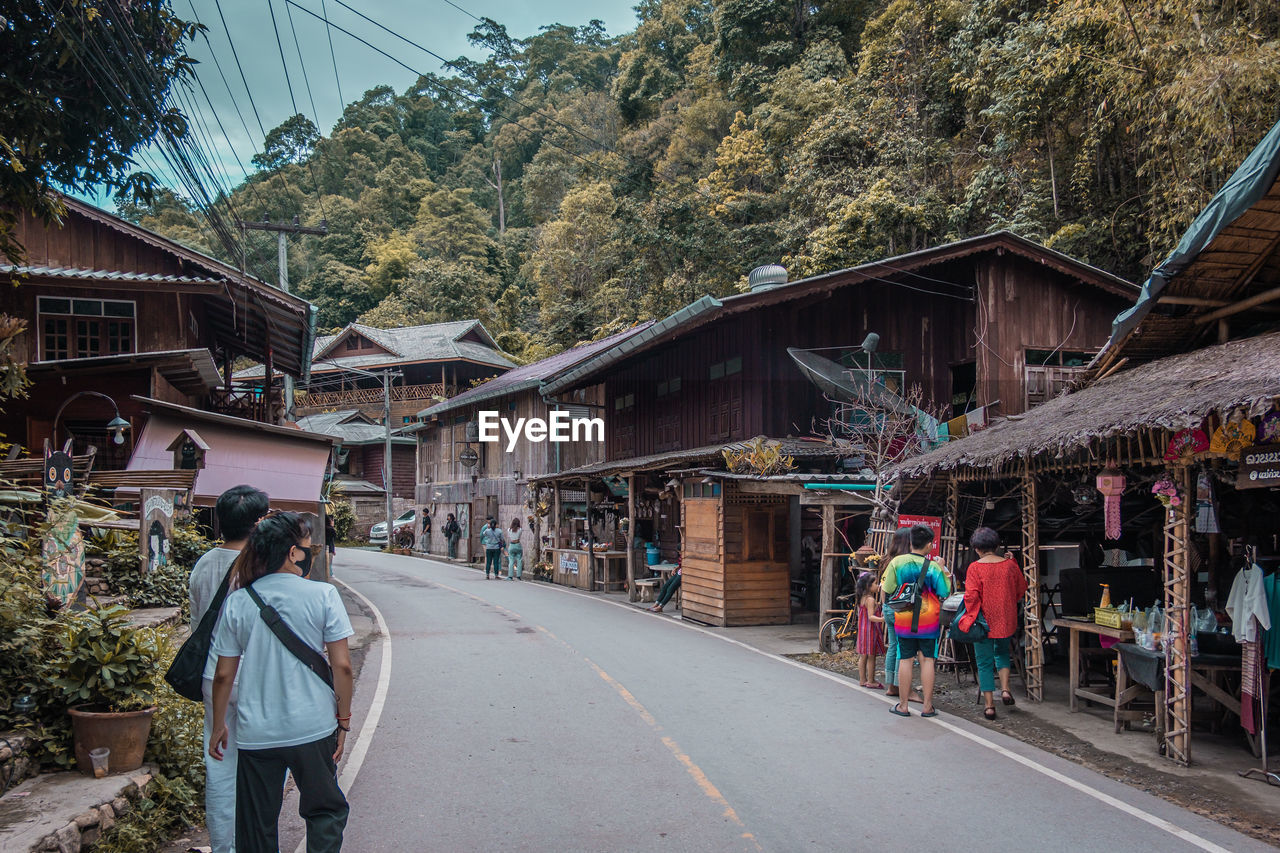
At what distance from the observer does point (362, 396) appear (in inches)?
1993

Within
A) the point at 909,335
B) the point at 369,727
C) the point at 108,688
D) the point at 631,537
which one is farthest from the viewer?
→ the point at 631,537

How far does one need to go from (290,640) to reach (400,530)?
130 ft

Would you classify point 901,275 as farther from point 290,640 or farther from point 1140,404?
point 290,640

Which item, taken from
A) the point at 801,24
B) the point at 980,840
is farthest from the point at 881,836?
the point at 801,24

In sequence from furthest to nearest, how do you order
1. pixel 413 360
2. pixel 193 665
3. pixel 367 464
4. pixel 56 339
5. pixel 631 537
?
pixel 367 464 → pixel 413 360 → pixel 631 537 → pixel 56 339 → pixel 193 665

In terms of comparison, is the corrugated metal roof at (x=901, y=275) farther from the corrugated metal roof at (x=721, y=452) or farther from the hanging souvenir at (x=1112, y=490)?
the hanging souvenir at (x=1112, y=490)

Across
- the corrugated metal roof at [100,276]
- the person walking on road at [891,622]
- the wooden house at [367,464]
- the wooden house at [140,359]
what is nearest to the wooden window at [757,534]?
the person walking on road at [891,622]

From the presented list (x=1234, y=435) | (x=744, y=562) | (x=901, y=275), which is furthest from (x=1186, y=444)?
(x=901, y=275)

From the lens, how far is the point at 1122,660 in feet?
27.2

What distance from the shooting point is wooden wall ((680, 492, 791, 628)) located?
1586 cm

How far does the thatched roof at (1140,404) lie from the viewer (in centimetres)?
694

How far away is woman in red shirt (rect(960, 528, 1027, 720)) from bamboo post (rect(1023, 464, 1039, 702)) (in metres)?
0.65

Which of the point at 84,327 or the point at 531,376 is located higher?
the point at 531,376

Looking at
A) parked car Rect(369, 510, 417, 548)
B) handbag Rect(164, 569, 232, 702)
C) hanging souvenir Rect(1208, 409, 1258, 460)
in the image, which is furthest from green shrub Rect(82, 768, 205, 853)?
parked car Rect(369, 510, 417, 548)
